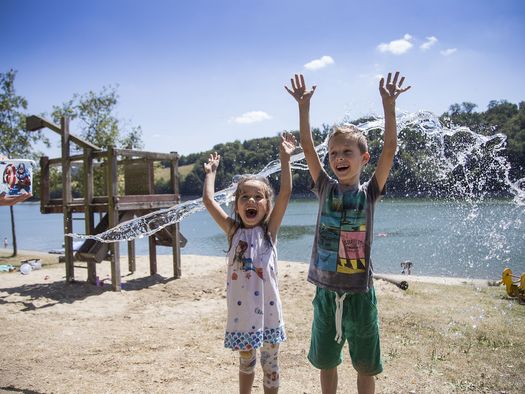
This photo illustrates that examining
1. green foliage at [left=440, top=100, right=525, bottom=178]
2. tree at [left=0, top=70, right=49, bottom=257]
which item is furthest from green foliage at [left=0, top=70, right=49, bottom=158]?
green foliage at [left=440, top=100, right=525, bottom=178]

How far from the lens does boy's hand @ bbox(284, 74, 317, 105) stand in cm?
317

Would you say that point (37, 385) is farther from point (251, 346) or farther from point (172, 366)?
point (251, 346)

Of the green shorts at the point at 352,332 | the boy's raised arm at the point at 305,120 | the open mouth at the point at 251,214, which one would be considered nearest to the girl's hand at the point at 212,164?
the open mouth at the point at 251,214

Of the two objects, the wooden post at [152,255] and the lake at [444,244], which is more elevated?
the wooden post at [152,255]

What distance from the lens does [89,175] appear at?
9008 millimetres

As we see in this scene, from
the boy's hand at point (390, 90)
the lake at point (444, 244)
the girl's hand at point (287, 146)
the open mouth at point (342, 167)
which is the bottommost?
the lake at point (444, 244)

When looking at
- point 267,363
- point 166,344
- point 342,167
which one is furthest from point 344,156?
point 166,344

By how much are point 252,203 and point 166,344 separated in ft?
9.70

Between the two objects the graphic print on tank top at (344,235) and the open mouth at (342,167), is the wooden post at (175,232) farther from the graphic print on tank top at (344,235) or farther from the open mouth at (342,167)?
the open mouth at (342,167)

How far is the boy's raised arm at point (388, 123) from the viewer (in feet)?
9.18

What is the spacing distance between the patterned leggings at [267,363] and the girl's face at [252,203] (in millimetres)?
886

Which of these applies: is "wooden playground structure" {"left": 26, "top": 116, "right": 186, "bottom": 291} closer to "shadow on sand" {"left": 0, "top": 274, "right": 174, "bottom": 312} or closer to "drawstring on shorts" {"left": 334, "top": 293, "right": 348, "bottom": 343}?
"shadow on sand" {"left": 0, "top": 274, "right": 174, "bottom": 312}

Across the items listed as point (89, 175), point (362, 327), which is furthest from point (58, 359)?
point (89, 175)

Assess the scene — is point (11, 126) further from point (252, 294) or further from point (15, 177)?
point (252, 294)
